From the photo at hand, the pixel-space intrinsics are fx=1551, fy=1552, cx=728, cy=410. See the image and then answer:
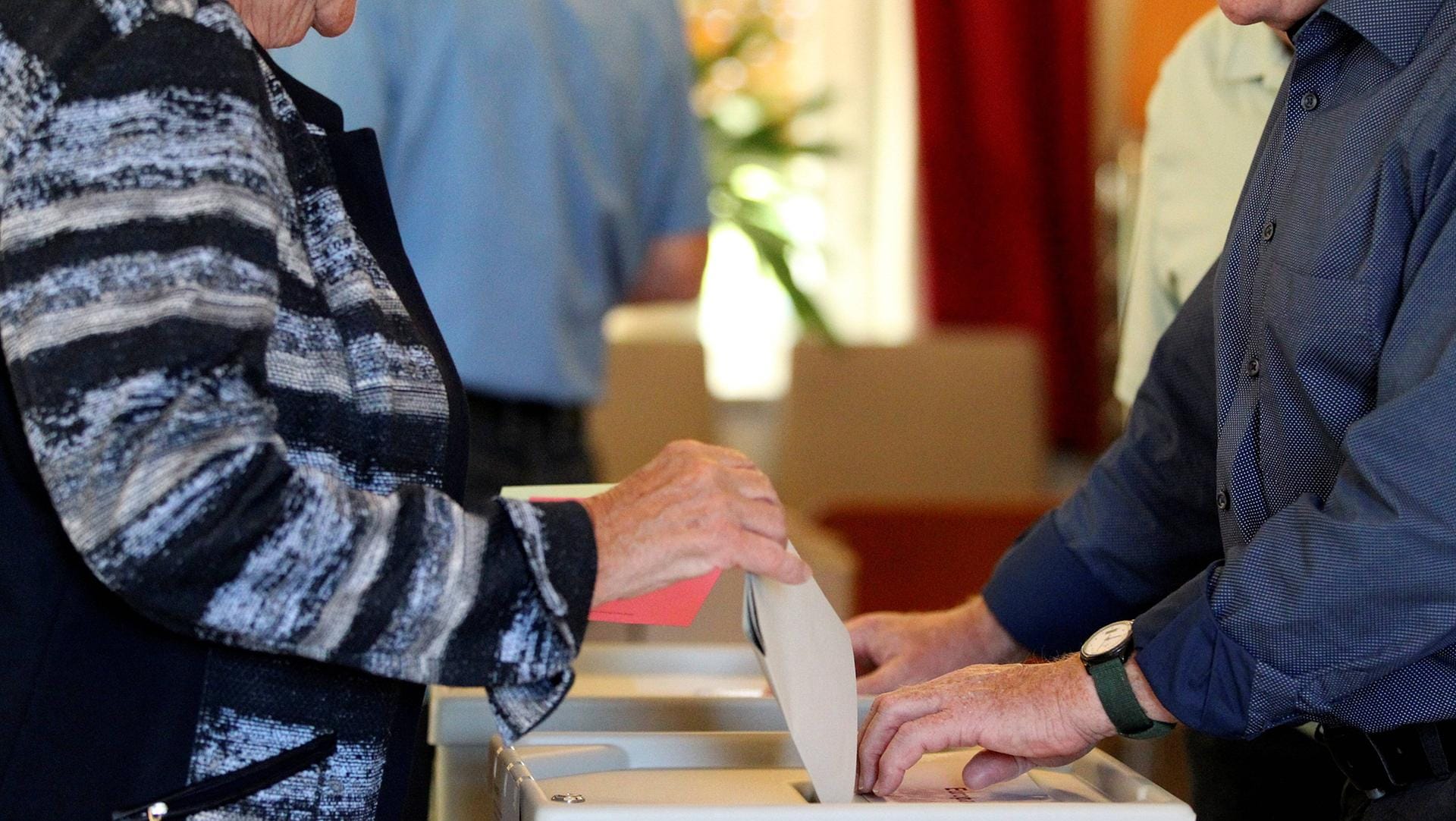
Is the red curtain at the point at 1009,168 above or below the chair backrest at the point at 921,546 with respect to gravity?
above

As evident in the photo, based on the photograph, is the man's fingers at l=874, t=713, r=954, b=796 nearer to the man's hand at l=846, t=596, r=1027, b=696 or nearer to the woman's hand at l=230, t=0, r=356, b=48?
the man's hand at l=846, t=596, r=1027, b=696

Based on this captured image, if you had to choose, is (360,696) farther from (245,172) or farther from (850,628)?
(850,628)

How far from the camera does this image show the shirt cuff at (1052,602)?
128 cm

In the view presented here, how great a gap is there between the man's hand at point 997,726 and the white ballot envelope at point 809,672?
0.14 feet

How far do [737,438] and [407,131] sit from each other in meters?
2.34

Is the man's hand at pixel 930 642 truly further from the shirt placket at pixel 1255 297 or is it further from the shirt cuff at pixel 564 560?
the shirt cuff at pixel 564 560

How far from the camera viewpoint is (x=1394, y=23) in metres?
0.96

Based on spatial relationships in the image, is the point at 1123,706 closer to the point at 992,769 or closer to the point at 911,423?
the point at 992,769

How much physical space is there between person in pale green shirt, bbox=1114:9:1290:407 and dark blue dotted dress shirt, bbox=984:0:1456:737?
471 mm

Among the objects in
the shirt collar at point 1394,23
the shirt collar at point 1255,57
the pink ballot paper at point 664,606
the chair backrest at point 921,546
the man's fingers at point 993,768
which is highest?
the shirt collar at point 1394,23

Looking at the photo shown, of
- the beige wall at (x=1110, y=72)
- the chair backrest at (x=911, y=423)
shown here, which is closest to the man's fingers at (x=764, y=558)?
the chair backrest at (x=911, y=423)

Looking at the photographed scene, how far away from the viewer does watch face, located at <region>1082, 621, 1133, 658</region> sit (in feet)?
3.14

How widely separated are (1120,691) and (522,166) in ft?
4.16


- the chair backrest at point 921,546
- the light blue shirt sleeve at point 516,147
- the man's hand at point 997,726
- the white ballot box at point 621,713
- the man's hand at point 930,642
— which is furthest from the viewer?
the chair backrest at point 921,546
